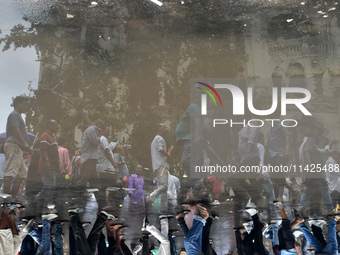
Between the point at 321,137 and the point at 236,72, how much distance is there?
168 cm

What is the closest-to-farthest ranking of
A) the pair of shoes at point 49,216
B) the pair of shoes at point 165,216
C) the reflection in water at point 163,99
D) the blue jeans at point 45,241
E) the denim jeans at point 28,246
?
the reflection in water at point 163,99 < the blue jeans at point 45,241 < the denim jeans at point 28,246 < the pair of shoes at point 49,216 < the pair of shoes at point 165,216

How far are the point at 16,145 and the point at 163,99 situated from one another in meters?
2.32

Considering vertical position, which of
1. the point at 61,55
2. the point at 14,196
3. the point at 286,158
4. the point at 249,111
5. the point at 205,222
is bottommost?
the point at 205,222

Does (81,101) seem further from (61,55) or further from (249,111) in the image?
(249,111)

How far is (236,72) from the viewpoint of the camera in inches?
242

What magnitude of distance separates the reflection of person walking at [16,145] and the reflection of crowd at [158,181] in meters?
0.01

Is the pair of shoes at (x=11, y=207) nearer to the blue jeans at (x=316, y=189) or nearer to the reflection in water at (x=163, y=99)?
the reflection in water at (x=163, y=99)

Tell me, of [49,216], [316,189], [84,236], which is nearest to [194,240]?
[84,236]

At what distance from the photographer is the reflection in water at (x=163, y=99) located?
6027 millimetres

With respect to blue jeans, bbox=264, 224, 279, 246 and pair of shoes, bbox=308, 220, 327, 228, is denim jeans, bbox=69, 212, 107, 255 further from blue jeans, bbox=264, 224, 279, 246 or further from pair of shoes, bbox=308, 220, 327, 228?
pair of shoes, bbox=308, 220, 327, 228

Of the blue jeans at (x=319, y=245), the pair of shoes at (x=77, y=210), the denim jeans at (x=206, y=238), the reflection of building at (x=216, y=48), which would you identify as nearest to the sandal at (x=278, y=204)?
the blue jeans at (x=319, y=245)

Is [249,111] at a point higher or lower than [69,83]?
lower

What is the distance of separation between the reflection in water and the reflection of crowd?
2cm

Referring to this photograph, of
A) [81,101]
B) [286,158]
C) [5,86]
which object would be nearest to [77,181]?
[81,101]
